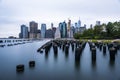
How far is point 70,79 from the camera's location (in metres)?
20.3

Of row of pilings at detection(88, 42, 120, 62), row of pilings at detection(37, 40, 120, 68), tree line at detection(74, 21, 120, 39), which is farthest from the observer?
tree line at detection(74, 21, 120, 39)

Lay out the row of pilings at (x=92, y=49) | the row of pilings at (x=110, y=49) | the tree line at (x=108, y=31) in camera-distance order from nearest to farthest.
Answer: the row of pilings at (x=110, y=49), the row of pilings at (x=92, y=49), the tree line at (x=108, y=31)

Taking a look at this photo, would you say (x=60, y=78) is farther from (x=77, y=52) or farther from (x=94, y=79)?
(x=77, y=52)

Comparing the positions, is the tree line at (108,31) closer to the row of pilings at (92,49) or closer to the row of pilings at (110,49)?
the row of pilings at (92,49)

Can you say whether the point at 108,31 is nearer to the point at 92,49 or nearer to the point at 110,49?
the point at 110,49

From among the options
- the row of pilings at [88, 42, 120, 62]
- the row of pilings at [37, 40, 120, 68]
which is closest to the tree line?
the row of pilings at [37, 40, 120, 68]

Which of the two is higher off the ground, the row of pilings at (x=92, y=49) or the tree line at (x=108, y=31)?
the tree line at (x=108, y=31)

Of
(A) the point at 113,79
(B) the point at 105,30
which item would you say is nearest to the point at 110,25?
(B) the point at 105,30

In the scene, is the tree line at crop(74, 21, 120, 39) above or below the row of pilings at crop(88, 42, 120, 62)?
above

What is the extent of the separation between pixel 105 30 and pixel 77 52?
250 feet

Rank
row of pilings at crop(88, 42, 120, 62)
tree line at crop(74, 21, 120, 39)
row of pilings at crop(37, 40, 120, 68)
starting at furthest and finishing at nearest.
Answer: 1. tree line at crop(74, 21, 120, 39)
2. row of pilings at crop(37, 40, 120, 68)
3. row of pilings at crop(88, 42, 120, 62)

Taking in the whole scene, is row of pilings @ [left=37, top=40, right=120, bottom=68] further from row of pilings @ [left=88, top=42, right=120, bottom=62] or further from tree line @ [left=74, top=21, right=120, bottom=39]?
tree line @ [left=74, top=21, right=120, bottom=39]

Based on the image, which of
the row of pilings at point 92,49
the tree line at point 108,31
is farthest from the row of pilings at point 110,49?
the tree line at point 108,31

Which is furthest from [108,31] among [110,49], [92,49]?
[92,49]
